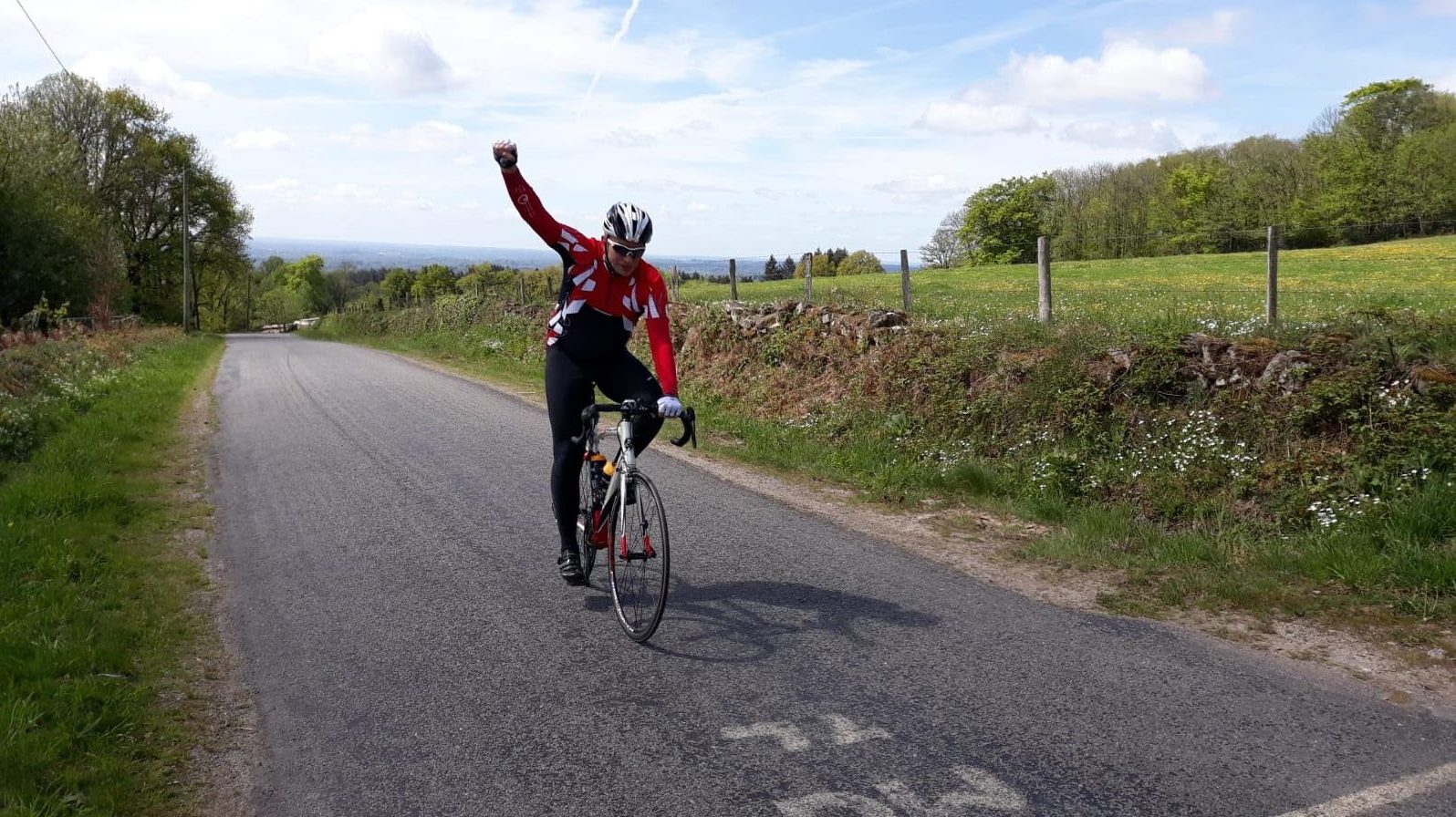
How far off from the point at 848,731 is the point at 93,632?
3.82 meters

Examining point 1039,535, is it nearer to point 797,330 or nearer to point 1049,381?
point 1049,381

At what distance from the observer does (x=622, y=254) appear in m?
4.90

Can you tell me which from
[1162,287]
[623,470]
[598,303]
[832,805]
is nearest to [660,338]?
[598,303]

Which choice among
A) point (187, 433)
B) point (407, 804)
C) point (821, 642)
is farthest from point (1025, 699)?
point (187, 433)

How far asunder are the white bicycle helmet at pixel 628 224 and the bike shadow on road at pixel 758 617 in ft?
6.68

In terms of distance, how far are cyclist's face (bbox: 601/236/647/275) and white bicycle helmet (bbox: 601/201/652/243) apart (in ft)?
0.09

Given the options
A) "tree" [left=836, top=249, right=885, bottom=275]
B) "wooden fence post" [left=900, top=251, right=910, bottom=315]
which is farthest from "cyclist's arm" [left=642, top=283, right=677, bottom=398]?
"tree" [left=836, top=249, right=885, bottom=275]

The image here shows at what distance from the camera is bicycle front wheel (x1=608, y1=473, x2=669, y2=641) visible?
4.70 meters

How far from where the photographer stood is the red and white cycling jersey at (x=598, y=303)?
496 cm

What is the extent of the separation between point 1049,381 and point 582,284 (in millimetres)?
5250

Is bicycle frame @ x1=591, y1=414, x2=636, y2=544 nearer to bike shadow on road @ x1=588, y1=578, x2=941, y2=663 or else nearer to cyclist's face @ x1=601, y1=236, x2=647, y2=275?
bike shadow on road @ x1=588, y1=578, x2=941, y2=663

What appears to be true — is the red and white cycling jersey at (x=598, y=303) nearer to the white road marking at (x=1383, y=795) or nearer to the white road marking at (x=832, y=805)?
the white road marking at (x=832, y=805)

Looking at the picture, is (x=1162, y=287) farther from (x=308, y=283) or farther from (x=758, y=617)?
(x=308, y=283)

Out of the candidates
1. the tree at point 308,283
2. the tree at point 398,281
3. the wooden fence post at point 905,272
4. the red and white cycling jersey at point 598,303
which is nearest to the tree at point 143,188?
the tree at point 398,281
